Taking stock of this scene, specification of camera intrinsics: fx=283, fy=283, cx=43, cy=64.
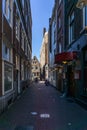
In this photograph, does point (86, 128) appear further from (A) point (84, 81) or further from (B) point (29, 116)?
(A) point (84, 81)

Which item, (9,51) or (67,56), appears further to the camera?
(67,56)

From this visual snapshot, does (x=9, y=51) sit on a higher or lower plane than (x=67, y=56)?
higher

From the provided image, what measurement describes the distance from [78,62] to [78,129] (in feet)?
25.3

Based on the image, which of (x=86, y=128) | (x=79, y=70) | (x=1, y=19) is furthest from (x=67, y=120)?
(x=79, y=70)

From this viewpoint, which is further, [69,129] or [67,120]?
[67,120]

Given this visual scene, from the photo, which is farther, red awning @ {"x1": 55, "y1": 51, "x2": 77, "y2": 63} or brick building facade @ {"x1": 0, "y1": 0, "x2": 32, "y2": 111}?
red awning @ {"x1": 55, "y1": 51, "x2": 77, "y2": 63}

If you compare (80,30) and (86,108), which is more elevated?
(80,30)

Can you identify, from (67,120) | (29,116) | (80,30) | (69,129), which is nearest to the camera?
(69,129)

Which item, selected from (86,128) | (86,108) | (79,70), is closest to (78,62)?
(79,70)

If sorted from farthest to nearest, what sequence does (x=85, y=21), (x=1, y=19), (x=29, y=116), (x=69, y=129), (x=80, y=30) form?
(x=80, y=30), (x=85, y=21), (x=1, y=19), (x=29, y=116), (x=69, y=129)

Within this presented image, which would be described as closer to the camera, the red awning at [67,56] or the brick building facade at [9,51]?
the brick building facade at [9,51]

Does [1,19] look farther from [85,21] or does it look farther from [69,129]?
[69,129]

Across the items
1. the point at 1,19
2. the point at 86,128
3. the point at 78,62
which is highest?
the point at 1,19

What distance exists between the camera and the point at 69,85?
20812 millimetres
